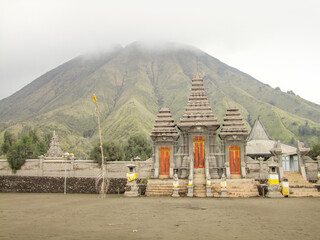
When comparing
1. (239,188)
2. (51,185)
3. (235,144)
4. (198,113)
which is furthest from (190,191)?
(51,185)

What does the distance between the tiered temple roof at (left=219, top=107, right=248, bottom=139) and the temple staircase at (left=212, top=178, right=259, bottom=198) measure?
14.8ft

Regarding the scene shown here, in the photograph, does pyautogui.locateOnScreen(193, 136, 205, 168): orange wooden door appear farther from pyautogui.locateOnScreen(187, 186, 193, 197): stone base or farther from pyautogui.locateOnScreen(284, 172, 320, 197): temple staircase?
pyautogui.locateOnScreen(284, 172, 320, 197): temple staircase

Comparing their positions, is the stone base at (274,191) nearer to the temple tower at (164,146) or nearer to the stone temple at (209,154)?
the stone temple at (209,154)

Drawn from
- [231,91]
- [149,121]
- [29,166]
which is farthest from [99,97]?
[29,166]

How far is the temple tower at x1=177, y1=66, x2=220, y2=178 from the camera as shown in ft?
99.9

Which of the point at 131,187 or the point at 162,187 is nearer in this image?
the point at 131,187

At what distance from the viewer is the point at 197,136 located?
31.0 metres

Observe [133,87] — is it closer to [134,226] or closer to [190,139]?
[190,139]

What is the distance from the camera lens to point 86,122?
138875 millimetres

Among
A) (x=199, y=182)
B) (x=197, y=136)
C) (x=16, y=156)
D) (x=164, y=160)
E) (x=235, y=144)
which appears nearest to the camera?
(x=199, y=182)

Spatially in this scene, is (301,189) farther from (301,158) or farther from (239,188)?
(301,158)

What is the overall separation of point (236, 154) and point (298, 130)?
9546 cm

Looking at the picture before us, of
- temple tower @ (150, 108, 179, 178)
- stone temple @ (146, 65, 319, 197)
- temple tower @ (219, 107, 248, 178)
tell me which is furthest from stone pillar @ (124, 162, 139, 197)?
temple tower @ (219, 107, 248, 178)

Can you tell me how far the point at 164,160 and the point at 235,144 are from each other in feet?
21.0
